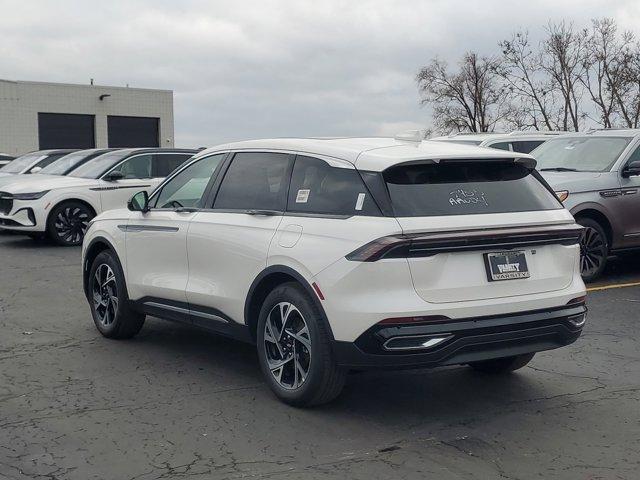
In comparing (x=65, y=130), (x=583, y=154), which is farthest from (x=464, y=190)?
(x=65, y=130)

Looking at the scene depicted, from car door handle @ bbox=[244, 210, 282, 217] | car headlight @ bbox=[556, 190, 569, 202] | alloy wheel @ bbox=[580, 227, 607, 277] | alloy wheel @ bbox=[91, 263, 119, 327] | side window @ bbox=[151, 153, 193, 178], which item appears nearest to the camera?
car door handle @ bbox=[244, 210, 282, 217]

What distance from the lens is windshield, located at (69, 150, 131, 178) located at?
1501 cm

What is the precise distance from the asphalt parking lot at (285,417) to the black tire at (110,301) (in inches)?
5.0

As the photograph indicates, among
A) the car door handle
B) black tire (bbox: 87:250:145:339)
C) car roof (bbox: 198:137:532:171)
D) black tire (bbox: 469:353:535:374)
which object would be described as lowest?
black tire (bbox: 469:353:535:374)

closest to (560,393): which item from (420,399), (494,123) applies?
(420,399)

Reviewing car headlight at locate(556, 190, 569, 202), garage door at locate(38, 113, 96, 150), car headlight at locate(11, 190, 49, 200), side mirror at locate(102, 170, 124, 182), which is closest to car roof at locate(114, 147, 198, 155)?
side mirror at locate(102, 170, 124, 182)

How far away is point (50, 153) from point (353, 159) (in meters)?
14.8

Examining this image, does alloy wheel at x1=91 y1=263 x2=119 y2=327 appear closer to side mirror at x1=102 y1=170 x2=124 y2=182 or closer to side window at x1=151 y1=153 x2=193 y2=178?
side mirror at x1=102 y1=170 x2=124 y2=182

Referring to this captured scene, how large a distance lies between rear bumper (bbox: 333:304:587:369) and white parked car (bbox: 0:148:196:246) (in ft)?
33.9

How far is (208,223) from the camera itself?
20.4 feet

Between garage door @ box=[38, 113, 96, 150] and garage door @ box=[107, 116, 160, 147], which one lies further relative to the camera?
garage door @ box=[107, 116, 160, 147]

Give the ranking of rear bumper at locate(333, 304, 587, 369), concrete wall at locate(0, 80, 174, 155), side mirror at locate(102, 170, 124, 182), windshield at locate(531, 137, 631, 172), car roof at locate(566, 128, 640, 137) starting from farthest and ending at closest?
concrete wall at locate(0, 80, 174, 155) < side mirror at locate(102, 170, 124, 182) < car roof at locate(566, 128, 640, 137) < windshield at locate(531, 137, 631, 172) < rear bumper at locate(333, 304, 587, 369)

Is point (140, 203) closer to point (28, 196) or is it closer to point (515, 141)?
point (28, 196)

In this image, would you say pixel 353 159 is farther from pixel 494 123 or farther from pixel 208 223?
pixel 494 123
